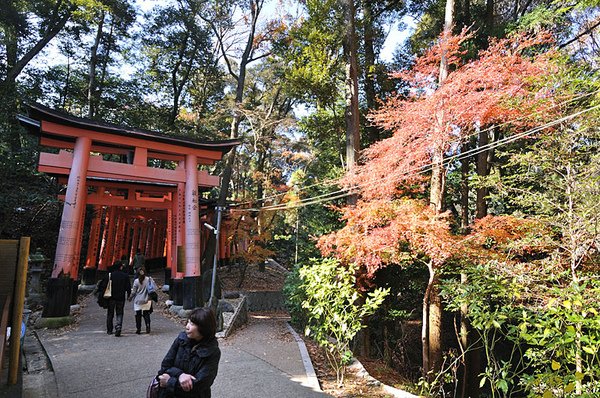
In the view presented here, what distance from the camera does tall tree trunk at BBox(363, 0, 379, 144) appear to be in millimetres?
11659

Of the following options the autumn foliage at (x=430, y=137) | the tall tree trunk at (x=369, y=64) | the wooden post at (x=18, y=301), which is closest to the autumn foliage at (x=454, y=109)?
the autumn foliage at (x=430, y=137)

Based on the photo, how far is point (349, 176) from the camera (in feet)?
29.4

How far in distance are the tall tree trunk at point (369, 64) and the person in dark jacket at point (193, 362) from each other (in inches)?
403

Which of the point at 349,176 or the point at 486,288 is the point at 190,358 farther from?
the point at 349,176

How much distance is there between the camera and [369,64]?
1233 cm

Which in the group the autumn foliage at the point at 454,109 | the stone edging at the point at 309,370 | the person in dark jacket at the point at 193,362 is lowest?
the stone edging at the point at 309,370

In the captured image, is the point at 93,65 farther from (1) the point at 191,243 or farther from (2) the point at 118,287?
(2) the point at 118,287

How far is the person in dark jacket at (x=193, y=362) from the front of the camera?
8.04 ft

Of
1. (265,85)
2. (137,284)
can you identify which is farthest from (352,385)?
(265,85)

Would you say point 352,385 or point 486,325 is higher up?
point 486,325

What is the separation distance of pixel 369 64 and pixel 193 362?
12.1 meters

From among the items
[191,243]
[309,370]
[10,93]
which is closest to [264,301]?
[191,243]

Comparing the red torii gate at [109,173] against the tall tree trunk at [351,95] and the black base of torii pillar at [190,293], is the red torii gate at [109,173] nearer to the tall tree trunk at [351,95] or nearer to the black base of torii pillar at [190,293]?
the black base of torii pillar at [190,293]

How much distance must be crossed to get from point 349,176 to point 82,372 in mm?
6866
